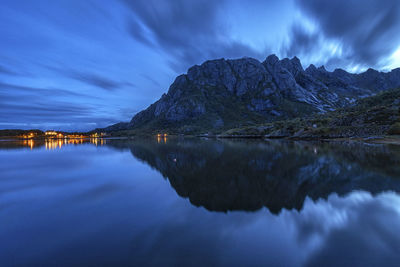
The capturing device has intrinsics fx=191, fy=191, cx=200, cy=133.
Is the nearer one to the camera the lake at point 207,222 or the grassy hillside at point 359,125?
the lake at point 207,222

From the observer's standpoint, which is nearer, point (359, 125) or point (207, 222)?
point (207, 222)

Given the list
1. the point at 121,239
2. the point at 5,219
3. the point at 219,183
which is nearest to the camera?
the point at 121,239

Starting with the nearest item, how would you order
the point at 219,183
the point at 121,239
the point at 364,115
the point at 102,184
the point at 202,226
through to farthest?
1. the point at 121,239
2. the point at 202,226
3. the point at 219,183
4. the point at 102,184
5. the point at 364,115

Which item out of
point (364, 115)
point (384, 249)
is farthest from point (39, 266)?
point (364, 115)

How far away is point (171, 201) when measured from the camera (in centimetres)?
1359

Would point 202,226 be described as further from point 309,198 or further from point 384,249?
point 309,198

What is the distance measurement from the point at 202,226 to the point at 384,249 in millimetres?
7298

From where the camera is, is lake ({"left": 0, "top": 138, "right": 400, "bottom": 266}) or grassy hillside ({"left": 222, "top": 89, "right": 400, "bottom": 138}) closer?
lake ({"left": 0, "top": 138, "right": 400, "bottom": 266})

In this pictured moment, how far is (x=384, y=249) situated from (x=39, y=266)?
41.4 feet

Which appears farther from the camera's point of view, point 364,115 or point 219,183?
point 364,115

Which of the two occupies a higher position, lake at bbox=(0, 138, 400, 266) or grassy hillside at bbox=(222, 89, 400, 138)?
grassy hillside at bbox=(222, 89, 400, 138)

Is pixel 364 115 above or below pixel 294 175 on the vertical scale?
above

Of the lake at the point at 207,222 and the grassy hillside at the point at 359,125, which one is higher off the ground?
the grassy hillside at the point at 359,125

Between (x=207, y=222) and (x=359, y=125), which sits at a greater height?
(x=359, y=125)
